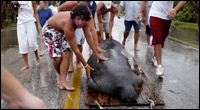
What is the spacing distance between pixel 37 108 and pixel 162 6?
3.83 m

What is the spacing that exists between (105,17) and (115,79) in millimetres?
3723

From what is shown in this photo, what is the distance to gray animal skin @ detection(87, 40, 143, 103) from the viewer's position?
3279 millimetres

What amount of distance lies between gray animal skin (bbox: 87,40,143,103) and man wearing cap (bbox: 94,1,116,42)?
2.35m

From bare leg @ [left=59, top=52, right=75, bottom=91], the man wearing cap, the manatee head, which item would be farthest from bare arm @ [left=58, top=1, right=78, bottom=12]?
the manatee head

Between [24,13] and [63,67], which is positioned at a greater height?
[24,13]

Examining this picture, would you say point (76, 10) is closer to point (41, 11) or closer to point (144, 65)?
point (144, 65)

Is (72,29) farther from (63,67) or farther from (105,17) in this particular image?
(105,17)

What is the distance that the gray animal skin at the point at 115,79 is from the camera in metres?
3.28

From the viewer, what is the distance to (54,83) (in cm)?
421

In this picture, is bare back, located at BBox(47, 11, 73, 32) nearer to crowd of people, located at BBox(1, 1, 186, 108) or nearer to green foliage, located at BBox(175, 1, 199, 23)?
crowd of people, located at BBox(1, 1, 186, 108)

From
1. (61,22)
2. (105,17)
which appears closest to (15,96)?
(61,22)

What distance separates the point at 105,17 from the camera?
22.5ft

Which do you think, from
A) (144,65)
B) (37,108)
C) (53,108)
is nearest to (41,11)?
(144,65)

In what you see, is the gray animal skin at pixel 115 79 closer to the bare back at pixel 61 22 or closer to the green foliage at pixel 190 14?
the bare back at pixel 61 22
